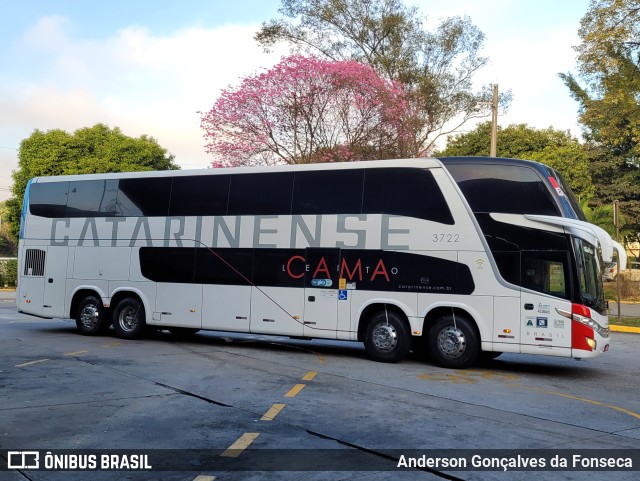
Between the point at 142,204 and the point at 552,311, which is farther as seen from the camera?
the point at 142,204

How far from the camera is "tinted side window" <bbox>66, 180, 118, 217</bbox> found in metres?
16.0

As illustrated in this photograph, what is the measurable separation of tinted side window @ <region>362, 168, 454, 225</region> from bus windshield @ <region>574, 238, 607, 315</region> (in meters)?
2.30

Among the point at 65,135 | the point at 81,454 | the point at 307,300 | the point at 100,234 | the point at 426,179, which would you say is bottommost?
the point at 81,454

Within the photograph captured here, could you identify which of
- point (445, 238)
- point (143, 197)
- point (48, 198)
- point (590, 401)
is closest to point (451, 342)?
point (445, 238)

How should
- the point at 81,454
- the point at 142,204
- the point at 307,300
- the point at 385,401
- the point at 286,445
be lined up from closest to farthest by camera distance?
the point at 81,454 < the point at 286,445 < the point at 385,401 < the point at 307,300 < the point at 142,204

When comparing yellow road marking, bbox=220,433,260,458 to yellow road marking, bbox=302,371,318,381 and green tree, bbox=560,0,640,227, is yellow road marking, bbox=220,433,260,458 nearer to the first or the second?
yellow road marking, bbox=302,371,318,381

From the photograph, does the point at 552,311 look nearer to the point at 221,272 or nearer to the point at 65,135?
the point at 221,272

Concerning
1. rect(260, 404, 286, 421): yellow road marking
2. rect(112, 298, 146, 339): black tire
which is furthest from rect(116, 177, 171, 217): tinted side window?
rect(260, 404, 286, 421): yellow road marking

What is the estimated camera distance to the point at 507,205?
11.7m

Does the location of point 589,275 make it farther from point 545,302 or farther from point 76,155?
point 76,155

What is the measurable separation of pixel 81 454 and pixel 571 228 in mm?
8643

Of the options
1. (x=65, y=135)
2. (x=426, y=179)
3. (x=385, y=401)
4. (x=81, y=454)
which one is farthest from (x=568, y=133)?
(x=81, y=454)

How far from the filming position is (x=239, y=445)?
20.5ft

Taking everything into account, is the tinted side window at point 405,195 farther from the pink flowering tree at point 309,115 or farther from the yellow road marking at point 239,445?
the pink flowering tree at point 309,115
